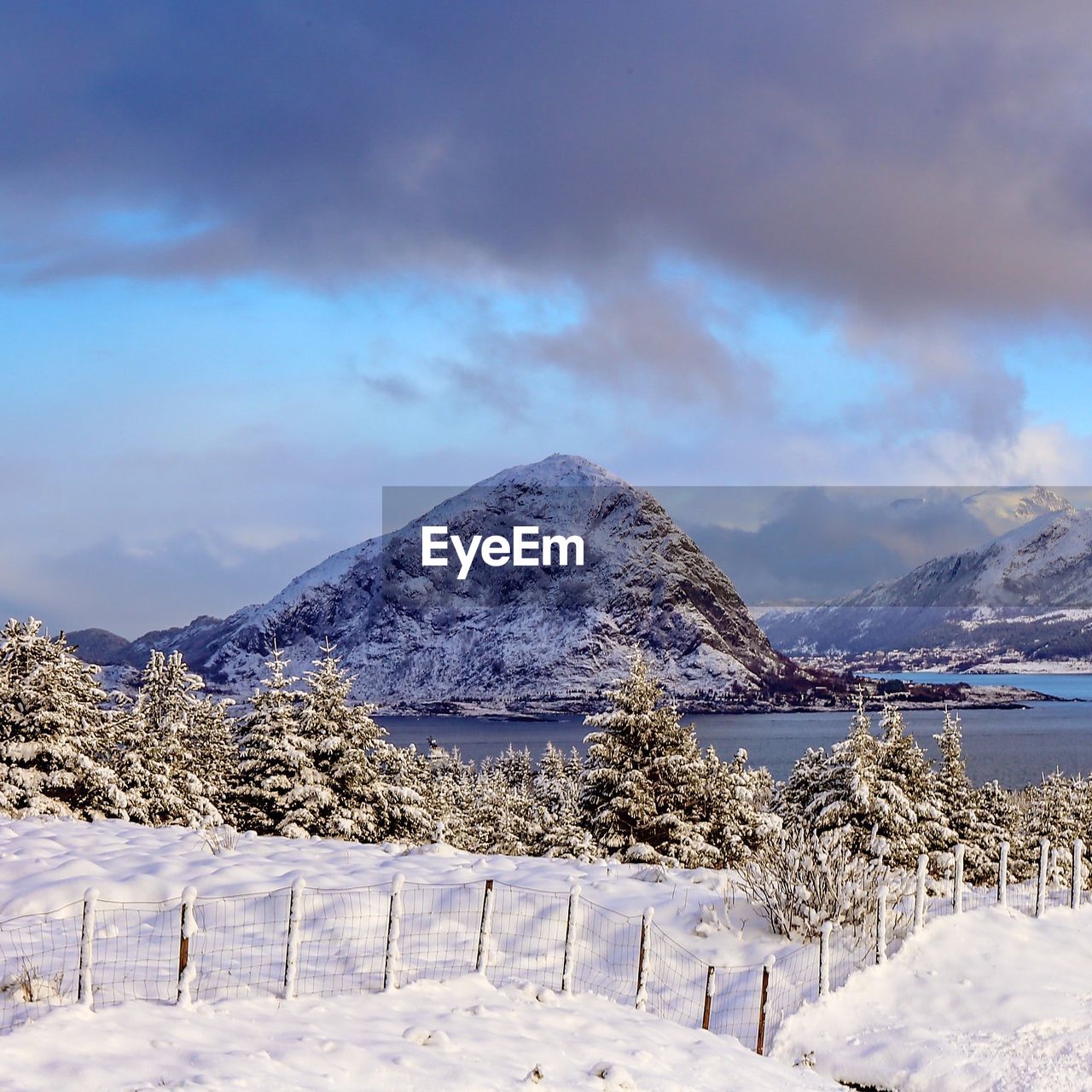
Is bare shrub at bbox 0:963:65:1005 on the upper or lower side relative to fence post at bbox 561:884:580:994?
upper

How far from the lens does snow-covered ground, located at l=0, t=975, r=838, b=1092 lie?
7617 millimetres

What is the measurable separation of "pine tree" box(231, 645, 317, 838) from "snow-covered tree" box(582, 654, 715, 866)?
7851 mm

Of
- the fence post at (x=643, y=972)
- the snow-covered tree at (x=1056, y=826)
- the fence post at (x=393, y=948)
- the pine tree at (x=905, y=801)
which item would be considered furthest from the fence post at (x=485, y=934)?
the snow-covered tree at (x=1056, y=826)

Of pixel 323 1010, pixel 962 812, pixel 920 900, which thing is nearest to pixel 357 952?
pixel 323 1010

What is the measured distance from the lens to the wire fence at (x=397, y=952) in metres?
9.68

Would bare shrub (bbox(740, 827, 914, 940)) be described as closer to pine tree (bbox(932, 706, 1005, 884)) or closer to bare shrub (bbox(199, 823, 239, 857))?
bare shrub (bbox(199, 823, 239, 857))

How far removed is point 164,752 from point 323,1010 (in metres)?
26.9

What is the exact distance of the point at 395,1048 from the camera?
8.88 m

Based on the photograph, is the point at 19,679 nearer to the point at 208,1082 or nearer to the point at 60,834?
the point at 60,834

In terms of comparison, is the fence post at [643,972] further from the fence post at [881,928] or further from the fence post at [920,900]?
the fence post at [920,900]

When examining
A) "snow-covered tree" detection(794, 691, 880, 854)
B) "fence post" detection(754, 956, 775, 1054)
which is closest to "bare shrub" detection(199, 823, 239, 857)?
"fence post" detection(754, 956, 775, 1054)

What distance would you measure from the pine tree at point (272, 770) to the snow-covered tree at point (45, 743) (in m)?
3.14

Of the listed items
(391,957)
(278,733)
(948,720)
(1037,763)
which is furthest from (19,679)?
(1037,763)

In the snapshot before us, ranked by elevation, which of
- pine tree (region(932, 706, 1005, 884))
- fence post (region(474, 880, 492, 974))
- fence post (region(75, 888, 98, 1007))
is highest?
fence post (region(75, 888, 98, 1007))
